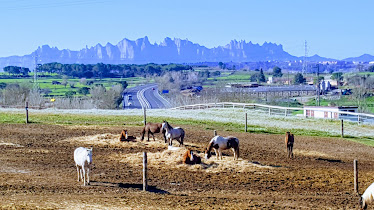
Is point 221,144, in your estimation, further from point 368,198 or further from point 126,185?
point 368,198

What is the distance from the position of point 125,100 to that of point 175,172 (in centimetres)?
10446

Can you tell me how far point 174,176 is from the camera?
22688 mm

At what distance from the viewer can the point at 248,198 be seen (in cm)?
1936

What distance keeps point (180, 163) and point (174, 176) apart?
7.07 ft

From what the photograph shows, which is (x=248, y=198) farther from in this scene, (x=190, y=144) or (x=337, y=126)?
(x=337, y=126)

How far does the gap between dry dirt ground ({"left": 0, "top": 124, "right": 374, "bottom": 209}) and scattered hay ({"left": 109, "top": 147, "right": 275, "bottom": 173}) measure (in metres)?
0.04

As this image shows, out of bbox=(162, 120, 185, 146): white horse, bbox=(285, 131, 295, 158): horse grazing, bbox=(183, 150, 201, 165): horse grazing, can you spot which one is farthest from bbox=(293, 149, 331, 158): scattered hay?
bbox=(183, 150, 201, 165): horse grazing

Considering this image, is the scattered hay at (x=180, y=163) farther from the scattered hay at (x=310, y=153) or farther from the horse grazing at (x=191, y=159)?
the scattered hay at (x=310, y=153)

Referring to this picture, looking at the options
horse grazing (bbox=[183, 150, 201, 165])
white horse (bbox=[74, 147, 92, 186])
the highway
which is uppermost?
white horse (bbox=[74, 147, 92, 186])

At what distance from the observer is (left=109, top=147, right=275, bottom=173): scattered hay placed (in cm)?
2414

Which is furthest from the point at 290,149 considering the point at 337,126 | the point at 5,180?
the point at 337,126

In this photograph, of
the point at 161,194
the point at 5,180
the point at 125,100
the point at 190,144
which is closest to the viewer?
the point at 161,194

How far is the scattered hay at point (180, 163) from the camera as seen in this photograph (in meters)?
24.1

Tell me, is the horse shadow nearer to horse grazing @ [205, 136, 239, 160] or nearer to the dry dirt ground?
A: the dry dirt ground
